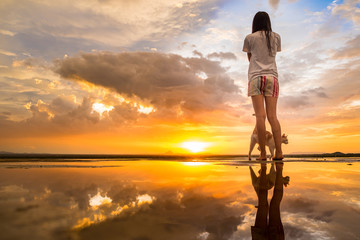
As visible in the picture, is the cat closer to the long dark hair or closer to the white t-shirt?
the white t-shirt

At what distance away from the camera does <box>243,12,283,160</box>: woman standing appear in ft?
16.9

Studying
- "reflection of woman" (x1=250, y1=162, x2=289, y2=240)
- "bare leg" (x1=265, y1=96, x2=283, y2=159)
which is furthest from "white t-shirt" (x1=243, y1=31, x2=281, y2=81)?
"reflection of woman" (x1=250, y1=162, x2=289, y2=240)

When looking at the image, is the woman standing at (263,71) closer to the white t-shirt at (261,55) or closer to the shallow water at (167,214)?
the white t-shirt at (261,55)

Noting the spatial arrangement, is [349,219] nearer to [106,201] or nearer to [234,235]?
[234,235]

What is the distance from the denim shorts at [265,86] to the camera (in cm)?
511

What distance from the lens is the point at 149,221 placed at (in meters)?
1.29

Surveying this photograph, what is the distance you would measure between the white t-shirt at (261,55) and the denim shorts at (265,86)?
5.3 inches

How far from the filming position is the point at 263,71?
204 inches

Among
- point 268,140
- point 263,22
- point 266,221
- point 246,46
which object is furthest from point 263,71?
point 266,221

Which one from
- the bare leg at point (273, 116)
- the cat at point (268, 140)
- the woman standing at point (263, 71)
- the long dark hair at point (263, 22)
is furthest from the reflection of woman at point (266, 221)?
the cat at point (268, 140)

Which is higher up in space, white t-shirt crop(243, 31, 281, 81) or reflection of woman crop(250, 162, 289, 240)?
white t-shirt crop(243, 31, 281, 81)

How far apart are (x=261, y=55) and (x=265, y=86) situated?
2.46 feet

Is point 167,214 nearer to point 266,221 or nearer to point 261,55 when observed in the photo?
point 266,221

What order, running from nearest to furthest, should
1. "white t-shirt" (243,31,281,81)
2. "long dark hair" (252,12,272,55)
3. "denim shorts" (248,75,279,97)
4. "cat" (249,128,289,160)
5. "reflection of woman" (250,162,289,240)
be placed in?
1. "reflection of woman" (250,162,289,240)
2. "denim shorts" (248,75,279,97)
3. "white t-shirt" (243,31,281,81)
4. "long dark hair" (252,12,272,55)
5. "cat" (249,128,289,160)
